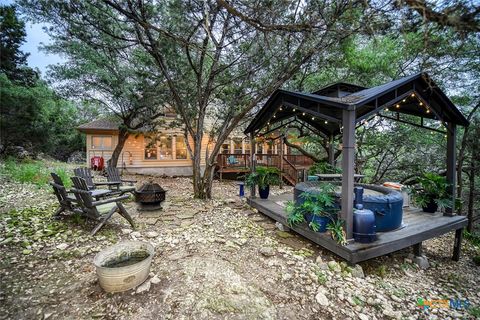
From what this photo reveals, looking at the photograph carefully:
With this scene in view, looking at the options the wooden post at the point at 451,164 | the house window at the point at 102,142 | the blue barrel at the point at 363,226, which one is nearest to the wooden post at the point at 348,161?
the blue barrel at the point at 363,226

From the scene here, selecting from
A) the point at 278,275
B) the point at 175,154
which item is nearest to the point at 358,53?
the point at 278,275

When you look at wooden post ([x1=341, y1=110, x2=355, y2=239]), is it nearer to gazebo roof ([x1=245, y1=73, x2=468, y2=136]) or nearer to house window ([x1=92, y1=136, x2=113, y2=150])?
gazebo roof ([x1=245, y1=73, x2=468, y2=136])

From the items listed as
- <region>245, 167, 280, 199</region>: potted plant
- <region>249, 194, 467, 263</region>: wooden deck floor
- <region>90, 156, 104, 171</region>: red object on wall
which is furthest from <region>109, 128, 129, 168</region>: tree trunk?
<region>249, 194, 467, 263</region>: wooden deck floor

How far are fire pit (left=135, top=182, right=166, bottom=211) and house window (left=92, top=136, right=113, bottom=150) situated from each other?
32.2 feet

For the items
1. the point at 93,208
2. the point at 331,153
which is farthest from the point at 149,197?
the point at 331,153

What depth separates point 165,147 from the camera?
1374 cm

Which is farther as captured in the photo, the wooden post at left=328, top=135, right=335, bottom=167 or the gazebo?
the wooden post at left=328, top=135, right=335, bottom=167

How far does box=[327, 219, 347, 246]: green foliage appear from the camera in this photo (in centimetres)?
334

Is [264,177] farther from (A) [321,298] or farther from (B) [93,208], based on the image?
(B) [93,208]

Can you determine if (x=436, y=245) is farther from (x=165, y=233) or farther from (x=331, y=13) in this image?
(x=165, y=233)

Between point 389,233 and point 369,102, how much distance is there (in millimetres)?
2513

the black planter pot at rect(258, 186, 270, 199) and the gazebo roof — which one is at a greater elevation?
the gazebo roof

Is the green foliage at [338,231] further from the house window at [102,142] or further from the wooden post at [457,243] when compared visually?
the house window at [102,142]

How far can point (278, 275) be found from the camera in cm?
304
